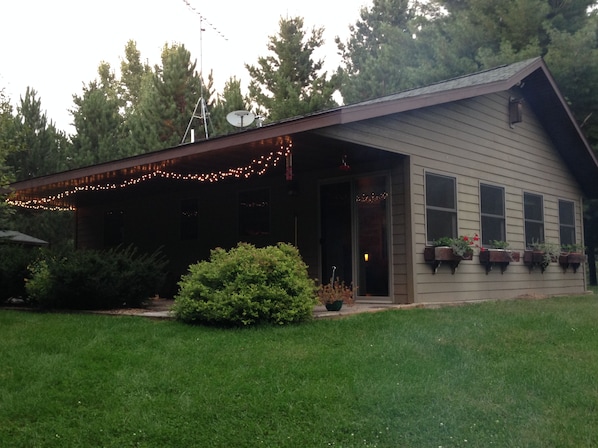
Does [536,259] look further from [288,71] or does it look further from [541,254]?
[288,71]

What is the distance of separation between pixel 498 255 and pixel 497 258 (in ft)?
0.18

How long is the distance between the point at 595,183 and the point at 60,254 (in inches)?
438

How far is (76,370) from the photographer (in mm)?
5004

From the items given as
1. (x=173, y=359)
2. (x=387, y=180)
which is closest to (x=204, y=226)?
(x=387, y=180)

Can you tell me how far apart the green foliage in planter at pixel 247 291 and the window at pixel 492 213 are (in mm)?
4429

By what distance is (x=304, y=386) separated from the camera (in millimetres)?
4434

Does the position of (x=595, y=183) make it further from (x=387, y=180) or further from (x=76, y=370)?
(x=76, y=370)

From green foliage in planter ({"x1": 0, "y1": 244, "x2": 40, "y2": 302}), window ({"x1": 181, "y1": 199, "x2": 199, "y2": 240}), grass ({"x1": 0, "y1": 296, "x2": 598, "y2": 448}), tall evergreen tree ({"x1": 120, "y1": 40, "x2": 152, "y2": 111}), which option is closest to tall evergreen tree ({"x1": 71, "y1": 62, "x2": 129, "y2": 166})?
tall evergreen tree ({"x1": 120, "y1": 40, "x2": 152, "y2": 111})

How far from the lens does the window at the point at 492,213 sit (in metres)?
10.3

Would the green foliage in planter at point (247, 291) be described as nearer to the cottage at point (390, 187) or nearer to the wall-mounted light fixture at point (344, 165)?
the cottage at point (390, 187)

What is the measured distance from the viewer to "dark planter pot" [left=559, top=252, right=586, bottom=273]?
12430 mm

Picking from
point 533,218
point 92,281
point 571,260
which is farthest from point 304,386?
point 571,260

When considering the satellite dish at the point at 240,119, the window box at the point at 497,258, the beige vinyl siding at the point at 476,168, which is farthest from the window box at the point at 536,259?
the satellite dish at the point at 240,119

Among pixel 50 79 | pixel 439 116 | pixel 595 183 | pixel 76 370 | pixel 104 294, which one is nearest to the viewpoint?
pixel 76 370
